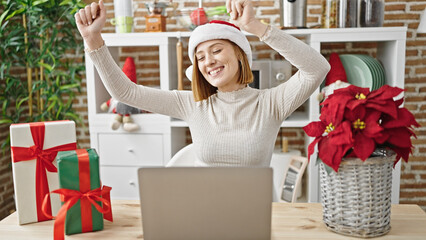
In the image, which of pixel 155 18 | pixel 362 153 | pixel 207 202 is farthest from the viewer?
pixel 155 18

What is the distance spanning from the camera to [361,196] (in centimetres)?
108

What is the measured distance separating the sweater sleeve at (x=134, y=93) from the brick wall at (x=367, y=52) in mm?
1533

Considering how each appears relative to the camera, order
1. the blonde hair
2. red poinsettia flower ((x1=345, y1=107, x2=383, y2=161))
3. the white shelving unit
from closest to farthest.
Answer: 1. red poinsettia flower ((x1=345, y1=107, x2=383, y2=161))
2. the blonde hair
3. the white shelving unit

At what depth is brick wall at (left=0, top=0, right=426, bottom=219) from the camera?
119 inches

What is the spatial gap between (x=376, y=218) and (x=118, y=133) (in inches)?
81.0

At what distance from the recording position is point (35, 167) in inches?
48.5

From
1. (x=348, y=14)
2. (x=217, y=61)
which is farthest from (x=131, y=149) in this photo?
(x=348, y=14)

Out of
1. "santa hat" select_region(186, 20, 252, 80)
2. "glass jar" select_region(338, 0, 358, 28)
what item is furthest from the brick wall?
"santa hat" select_region(186, 20, 252, 80)

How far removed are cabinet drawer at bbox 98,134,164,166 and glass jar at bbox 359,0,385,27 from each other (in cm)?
152

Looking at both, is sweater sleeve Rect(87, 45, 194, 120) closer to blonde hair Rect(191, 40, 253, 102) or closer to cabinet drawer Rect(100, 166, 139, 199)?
blonde hair Rect(191, 40, 253, 102)

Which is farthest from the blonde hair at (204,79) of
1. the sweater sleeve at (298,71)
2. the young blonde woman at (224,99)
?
the sweater sleeve at (298,71)

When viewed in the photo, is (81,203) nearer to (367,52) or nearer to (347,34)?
(347,34)

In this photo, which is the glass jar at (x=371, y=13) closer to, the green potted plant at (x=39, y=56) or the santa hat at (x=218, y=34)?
the santa hat at (x=218, y=34)

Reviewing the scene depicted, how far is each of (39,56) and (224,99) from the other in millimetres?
1928
